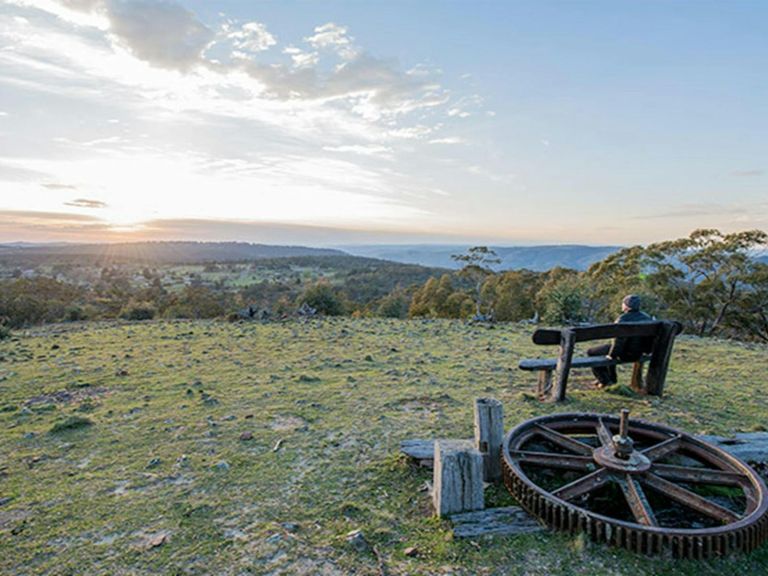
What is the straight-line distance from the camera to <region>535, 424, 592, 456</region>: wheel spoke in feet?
15.7

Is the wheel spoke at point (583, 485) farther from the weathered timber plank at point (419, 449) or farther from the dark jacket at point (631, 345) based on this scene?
the dark jacket at point (631, 345)

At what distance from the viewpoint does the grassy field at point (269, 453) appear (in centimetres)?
358

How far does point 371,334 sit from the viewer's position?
16.3 metres


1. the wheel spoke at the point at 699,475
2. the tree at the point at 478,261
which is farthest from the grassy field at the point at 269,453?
the tree at the point at 478,261

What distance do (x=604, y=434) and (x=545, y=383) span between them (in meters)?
2.76

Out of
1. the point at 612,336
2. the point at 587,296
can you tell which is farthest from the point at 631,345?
the point at 587,296

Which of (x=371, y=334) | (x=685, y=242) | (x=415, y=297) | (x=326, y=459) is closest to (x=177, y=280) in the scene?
(x=415, y=297)

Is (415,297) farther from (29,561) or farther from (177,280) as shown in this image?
(29,561)

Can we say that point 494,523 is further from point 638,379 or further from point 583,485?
point 638,379

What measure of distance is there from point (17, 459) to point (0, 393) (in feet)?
13.7

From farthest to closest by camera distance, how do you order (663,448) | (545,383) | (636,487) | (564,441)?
1. (545,383)
2. (564,441)
3. (663,448)
4. (636,487)

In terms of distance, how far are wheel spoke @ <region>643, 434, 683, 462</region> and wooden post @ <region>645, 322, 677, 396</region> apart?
8.61 feet

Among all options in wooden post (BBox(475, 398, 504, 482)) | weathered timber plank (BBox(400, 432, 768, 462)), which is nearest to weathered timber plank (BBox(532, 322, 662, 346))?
weathered timber plank (BBox(400, 432, 768, 462))

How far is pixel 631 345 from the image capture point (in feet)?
24.2
